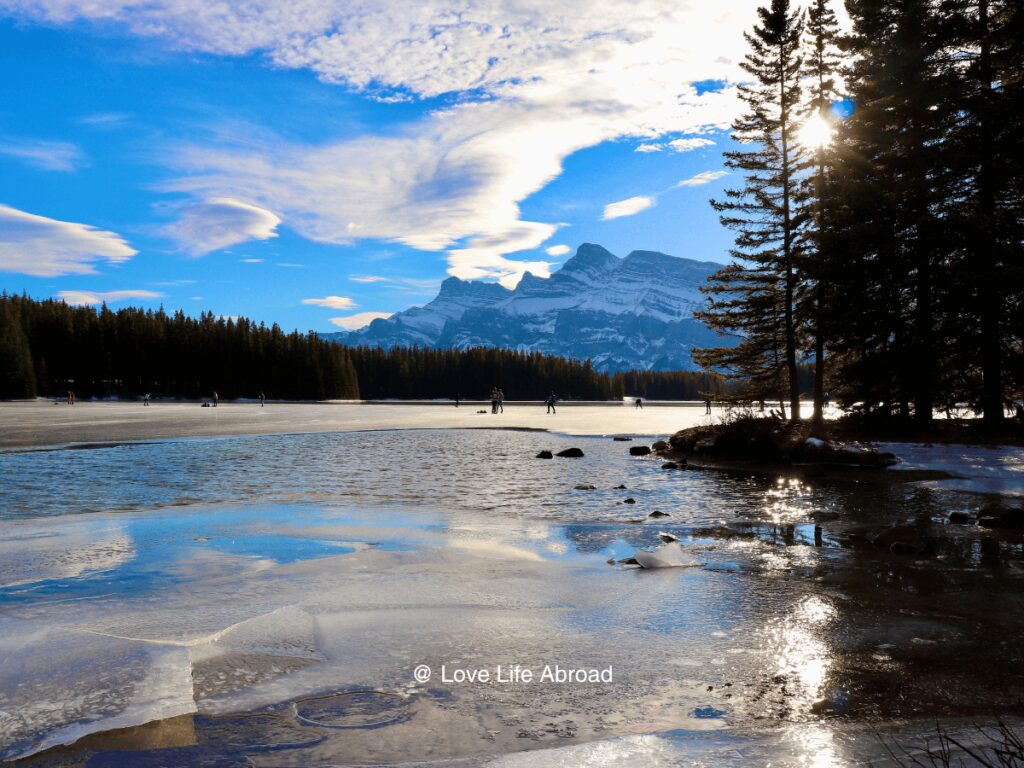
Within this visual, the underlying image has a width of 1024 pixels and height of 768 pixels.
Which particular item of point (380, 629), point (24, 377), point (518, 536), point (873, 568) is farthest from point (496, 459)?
point (24, 377)

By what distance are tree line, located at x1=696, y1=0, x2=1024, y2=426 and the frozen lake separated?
465 inches

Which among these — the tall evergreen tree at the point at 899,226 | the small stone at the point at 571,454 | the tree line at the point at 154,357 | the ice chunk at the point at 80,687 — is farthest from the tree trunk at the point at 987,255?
the tree line at the point at 154,357

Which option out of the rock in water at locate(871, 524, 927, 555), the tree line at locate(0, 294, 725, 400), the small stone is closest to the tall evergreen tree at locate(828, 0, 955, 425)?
the small stone

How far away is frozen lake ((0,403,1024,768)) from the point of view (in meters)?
3.59

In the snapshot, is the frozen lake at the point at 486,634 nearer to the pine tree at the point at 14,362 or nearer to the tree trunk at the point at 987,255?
the tree trunk at the point at 987,255

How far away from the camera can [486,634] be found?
17.4 feet

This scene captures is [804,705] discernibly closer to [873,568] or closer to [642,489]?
[873,568]

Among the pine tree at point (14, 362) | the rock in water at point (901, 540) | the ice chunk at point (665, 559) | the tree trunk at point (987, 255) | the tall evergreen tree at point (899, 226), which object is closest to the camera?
the ice chunk at point (665, 559)

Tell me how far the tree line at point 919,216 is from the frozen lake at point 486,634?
11.8 meters

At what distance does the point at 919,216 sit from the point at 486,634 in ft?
74.5

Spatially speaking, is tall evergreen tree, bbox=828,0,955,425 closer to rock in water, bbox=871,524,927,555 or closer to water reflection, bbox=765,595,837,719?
rock in water, bbox=871,524,927,555

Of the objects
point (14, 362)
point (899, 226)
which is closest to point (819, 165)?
point (899, 226)

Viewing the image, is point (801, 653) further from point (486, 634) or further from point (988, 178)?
point (988, 178)

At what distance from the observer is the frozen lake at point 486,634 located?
11.8 ft
